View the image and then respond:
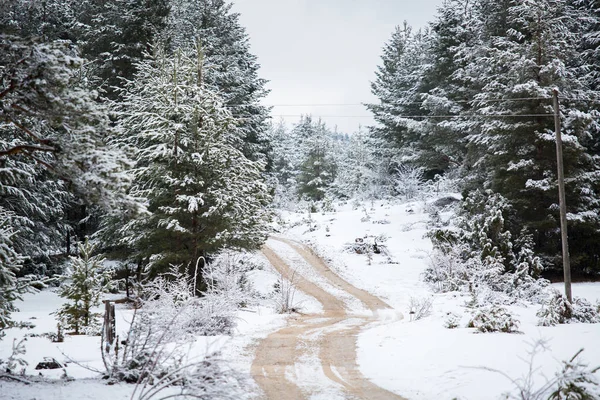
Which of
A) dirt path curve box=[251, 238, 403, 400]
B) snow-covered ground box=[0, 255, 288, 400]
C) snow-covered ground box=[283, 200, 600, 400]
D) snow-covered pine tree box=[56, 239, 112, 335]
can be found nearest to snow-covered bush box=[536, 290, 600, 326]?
snow-covered ground box=[283, 200, 600, 400]

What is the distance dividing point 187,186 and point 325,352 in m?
8.93

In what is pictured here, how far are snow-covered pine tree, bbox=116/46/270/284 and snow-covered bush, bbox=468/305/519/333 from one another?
29.8ft

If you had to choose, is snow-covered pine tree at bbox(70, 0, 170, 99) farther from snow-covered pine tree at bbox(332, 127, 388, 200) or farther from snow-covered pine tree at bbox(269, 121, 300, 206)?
snow-covered pine tree at bbox(269, 121, 300, 206)

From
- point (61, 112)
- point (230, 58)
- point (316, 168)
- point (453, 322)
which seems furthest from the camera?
point (316, 168)

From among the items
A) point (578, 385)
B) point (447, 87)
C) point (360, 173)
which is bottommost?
point (578, 385)

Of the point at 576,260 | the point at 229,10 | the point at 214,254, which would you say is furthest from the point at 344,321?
the point at 229,10

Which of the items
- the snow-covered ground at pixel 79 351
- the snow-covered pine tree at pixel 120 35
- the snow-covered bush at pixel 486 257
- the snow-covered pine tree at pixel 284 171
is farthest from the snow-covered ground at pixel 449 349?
the snow-covered pine tree at pixel 284 171

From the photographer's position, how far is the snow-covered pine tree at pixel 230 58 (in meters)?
27.7

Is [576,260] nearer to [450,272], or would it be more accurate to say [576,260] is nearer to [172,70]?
[450,272]

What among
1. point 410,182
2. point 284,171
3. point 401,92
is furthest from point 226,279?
point 284,171

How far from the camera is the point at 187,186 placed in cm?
1625

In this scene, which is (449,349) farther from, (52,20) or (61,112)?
(52,20)

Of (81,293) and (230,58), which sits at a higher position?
(230,58)

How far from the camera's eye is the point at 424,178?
37625mm
